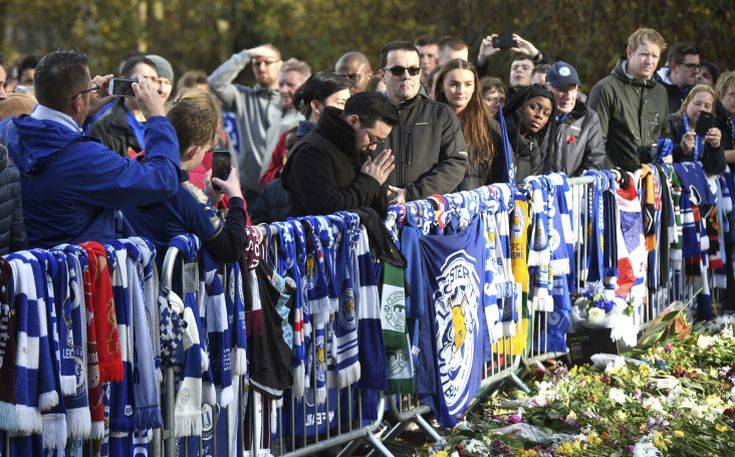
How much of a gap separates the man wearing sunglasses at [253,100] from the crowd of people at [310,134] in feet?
0.05

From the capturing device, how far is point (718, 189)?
37.2 ft

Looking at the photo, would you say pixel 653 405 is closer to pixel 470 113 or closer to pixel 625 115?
pixel 470 113

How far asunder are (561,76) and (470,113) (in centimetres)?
126

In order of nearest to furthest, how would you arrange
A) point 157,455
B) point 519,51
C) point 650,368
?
point 157,455 → point 650,368 → point 519,51

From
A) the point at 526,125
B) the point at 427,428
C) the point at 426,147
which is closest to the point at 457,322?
the point at 427,428

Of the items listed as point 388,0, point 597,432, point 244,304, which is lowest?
point 597,432

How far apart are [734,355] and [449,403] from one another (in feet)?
10.00

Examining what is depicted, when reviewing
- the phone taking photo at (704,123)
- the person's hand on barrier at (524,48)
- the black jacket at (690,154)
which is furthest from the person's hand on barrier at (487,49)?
the phone taking photo at (704,123)

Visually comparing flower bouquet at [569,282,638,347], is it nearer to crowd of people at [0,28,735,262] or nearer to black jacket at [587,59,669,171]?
crowd of people at [0,28,735,262]

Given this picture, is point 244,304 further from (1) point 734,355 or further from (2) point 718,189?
(2) point 718,189

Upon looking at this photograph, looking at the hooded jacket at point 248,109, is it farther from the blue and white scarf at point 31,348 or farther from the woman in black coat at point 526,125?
the blue and white scarf at point 31,348

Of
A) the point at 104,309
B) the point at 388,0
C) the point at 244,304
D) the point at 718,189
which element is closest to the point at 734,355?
the point at 718,189

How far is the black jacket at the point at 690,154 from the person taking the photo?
37.1 ft

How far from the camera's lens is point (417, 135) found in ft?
27.6
